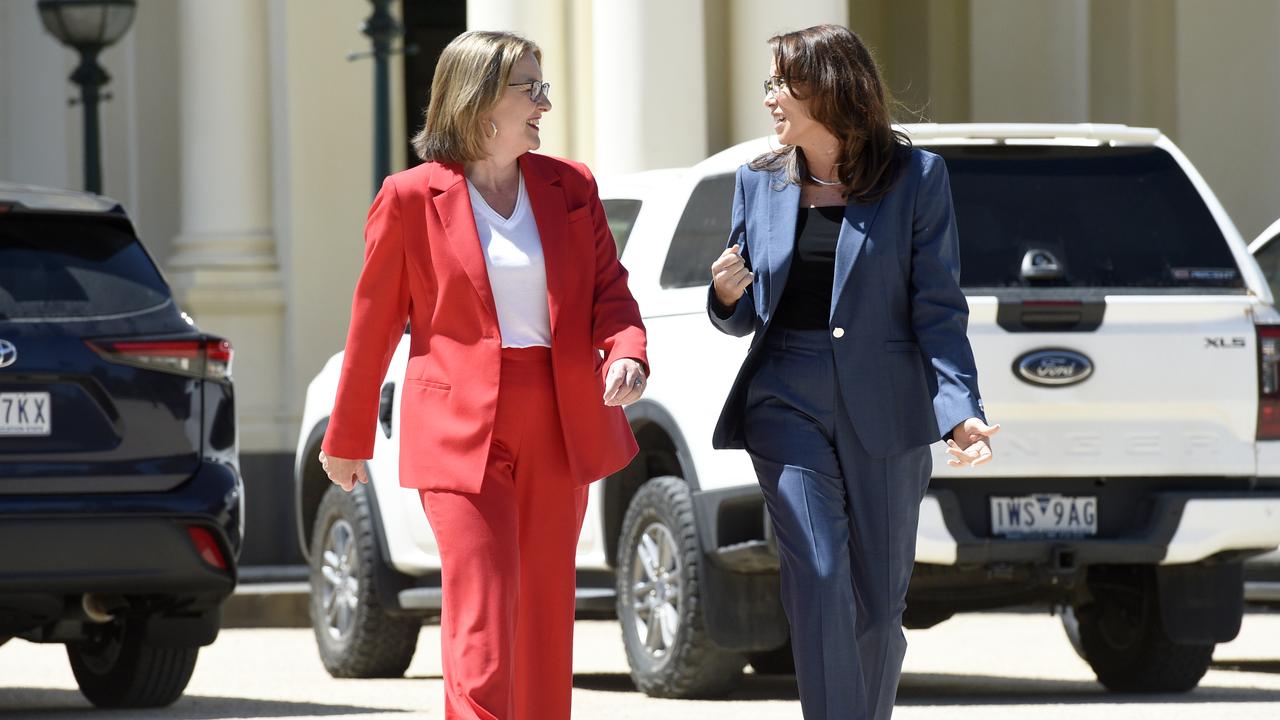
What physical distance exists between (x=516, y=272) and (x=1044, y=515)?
3.30 meters

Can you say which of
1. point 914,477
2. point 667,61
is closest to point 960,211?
point 914,477

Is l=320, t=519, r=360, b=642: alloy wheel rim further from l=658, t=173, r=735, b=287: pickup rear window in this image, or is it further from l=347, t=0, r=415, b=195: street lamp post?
l=347, t=0, r=415, b=195: street lamp post

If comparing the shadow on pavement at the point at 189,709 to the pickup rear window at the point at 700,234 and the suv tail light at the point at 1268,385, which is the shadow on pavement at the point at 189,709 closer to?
the pickup rear window at the point at 700,234

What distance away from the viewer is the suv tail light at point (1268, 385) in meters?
8.90

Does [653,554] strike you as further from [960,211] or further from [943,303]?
[943,303]

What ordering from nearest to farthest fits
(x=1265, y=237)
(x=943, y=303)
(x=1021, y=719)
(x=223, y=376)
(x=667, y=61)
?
(x=943, y=303) → (x=1021, y=719) → (x=223, y=376) → (x=1265, y=237) → (x=667, y=61)

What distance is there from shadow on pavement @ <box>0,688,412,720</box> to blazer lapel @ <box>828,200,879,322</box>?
359 cm

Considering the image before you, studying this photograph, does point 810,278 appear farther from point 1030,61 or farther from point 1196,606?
point 1030,61

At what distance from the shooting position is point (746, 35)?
46.3ft

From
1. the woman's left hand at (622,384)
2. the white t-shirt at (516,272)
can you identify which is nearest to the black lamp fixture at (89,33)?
the white t-shirt at (516,272)

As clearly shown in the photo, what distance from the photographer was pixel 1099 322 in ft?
28.9

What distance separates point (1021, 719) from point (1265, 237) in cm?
406

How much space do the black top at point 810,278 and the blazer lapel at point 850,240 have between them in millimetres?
31

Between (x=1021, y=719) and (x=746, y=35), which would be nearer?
(x=1021, y=719)
